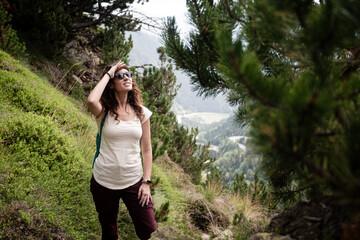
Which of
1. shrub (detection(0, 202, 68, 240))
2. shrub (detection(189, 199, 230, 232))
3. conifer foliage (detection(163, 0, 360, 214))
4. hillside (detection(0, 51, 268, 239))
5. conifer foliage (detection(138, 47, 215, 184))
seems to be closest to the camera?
conifer foliage (detection(163, 0, 360, 214))

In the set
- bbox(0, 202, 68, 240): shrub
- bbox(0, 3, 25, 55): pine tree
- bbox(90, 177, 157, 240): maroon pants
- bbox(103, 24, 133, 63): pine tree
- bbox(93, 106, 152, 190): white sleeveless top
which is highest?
bbox(103, 24, 133, 63): pine tree

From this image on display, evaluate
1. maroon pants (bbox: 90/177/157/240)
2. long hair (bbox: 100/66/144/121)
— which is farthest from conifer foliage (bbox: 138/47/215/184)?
maroon pants (bbox: 90/177/157/240)

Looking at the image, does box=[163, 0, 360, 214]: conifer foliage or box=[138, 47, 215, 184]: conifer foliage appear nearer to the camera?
box=[163, 0, 360, 214]: conifer foliage

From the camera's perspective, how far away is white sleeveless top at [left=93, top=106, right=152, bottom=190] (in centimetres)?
207

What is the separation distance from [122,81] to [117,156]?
0.76m

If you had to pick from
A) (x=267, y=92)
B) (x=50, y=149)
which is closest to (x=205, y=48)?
(x=267, y=92)

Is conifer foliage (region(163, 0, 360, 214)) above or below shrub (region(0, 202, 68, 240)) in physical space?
above

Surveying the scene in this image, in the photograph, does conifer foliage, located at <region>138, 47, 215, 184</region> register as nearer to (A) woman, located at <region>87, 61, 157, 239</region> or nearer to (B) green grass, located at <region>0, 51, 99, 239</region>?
(B) green grass, located at <region>0, 51, 99, 239</region>

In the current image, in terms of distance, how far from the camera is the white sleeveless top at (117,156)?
6.79 ft

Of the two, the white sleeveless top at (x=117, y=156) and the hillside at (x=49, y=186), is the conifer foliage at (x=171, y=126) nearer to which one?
the hillside at (x=49, y=186)

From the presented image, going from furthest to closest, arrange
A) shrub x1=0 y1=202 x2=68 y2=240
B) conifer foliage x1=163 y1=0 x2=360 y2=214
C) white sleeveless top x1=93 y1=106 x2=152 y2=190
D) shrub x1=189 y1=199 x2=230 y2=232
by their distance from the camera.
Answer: shrub x1=189 y1=199 x2=230 y2=232
shrub x1=0 y1=202 x2=68 y2=240
white sleeveless top x1=93 y1=106 x2=152 y2=190
conifer foliage x1=163 y1=0 x2=360 y2=214

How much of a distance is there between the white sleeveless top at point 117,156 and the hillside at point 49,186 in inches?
37.8

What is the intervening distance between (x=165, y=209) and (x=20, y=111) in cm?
324

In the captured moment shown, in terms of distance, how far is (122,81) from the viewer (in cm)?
229
